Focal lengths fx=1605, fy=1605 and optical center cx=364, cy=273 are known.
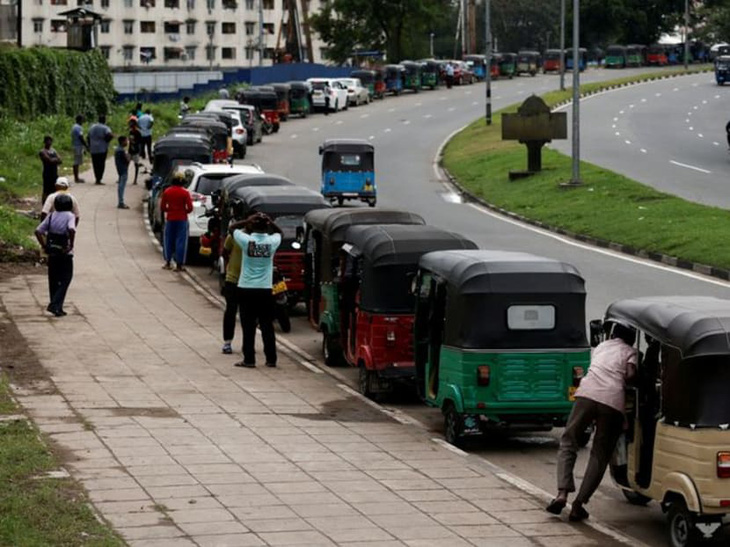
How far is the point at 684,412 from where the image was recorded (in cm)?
1164

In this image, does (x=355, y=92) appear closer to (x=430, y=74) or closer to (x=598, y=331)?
(x=430, y=74)

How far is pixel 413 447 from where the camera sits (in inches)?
602

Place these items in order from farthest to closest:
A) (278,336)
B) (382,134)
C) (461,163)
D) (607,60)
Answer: (607,60), (382,134), (461,163), (278,336)

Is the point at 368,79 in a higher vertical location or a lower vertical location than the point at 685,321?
higher

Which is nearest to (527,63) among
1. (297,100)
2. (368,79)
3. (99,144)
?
(368,79)

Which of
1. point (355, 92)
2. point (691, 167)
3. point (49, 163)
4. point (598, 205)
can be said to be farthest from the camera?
point (355, 92)

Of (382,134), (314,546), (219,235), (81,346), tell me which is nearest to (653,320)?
(314,546)

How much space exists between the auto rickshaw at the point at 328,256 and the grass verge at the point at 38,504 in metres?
6.49

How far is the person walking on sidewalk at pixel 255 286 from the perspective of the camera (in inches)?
779

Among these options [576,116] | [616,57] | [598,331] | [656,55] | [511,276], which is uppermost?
[656,55]

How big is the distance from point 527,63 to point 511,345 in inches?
4217

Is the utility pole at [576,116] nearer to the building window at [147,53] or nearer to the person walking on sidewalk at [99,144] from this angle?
the person walking on sidewalk at [99,144]

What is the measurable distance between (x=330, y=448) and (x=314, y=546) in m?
3.62

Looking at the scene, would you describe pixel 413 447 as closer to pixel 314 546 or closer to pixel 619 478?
pixel 619 478
